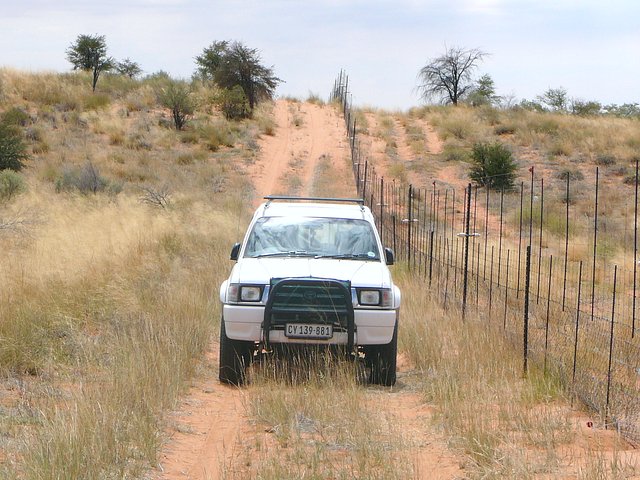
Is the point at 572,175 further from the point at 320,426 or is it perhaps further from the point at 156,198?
the point at 320,426

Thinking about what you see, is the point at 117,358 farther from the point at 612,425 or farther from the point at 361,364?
the point at 612,425

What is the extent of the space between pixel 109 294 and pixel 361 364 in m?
3.59

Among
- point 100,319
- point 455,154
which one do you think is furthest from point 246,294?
point 455,154

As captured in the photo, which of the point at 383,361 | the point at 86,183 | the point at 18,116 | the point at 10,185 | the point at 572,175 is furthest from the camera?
the point at 18,116

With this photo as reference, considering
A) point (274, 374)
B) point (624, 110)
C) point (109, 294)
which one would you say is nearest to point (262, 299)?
point (274, 374)

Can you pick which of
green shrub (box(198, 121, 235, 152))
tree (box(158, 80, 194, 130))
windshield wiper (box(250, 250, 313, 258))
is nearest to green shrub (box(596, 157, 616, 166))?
green shrub (box(198, 121, 235, 152))

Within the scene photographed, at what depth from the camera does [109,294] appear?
11.0 meters

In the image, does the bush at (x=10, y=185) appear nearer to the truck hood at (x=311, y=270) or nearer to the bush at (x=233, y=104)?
the truck hood at (x=311, y=270)

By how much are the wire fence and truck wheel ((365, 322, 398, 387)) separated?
122cm

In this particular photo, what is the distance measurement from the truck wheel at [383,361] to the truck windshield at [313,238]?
3.57ft

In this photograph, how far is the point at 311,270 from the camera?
27.3 feet

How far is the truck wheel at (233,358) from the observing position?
8125 mm

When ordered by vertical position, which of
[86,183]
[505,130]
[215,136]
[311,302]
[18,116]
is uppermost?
[18,116]

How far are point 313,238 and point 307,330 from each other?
4.88 feet
